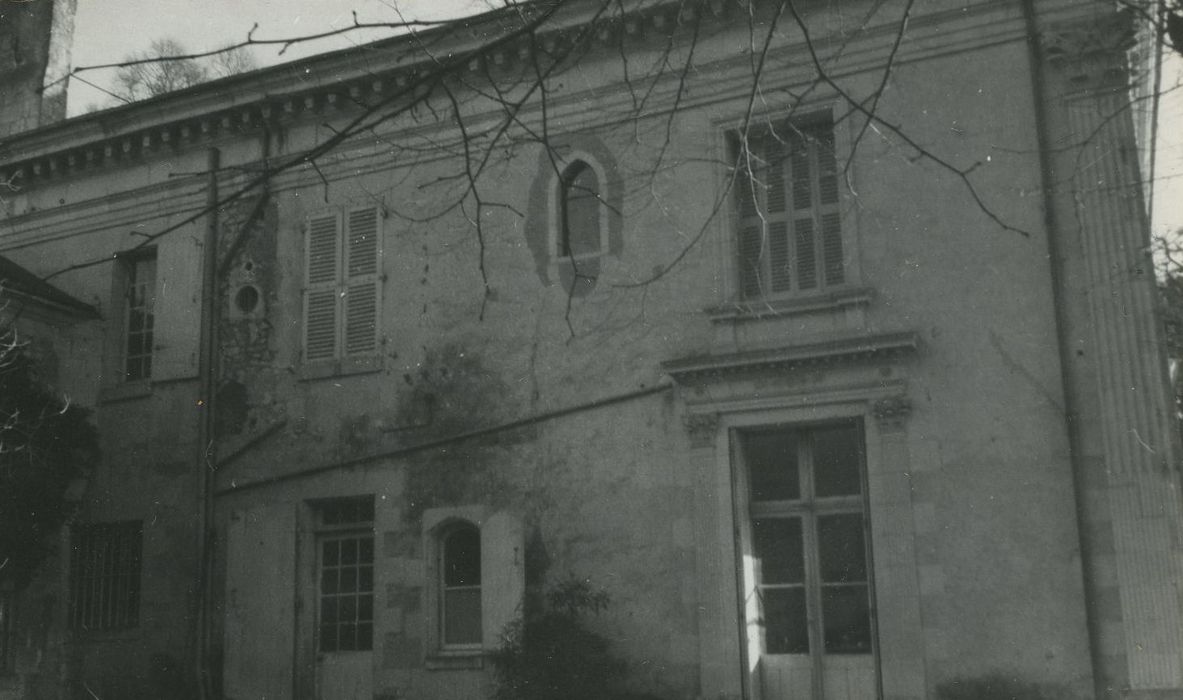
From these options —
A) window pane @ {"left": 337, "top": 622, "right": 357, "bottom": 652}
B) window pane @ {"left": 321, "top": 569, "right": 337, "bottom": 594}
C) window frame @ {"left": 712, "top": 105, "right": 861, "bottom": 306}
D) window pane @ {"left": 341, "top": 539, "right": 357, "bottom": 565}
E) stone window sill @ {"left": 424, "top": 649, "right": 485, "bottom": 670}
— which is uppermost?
window frame @ {"left": 712, "top": 105, "right": 861, "bottom": 306}

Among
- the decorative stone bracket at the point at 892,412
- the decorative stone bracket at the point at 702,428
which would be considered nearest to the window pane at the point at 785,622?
the decorative stone bracket at the point at 702,428

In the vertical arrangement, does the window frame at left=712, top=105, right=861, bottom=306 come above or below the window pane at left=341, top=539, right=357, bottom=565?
above

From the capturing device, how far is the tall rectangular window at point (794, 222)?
10.9m

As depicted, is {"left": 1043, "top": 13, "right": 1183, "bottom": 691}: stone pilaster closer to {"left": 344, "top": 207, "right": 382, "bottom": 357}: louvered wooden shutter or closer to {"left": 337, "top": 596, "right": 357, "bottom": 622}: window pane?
{"left": 344, "top": 207, "right": 382, "bottom": 357}: louvered wooden shutter

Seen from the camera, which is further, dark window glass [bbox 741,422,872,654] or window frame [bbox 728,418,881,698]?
dark window glass [bbox 741,422,872,654]

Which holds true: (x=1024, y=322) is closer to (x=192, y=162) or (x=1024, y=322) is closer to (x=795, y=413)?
(x=795, y=413)

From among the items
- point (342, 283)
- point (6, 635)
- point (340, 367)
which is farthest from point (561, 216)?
point (6, 635)

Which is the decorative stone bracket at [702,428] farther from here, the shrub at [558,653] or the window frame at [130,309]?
the window frame at [130,309]

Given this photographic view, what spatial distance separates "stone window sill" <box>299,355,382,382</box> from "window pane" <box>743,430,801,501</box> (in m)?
4.09

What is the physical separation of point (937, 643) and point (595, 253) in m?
4.81

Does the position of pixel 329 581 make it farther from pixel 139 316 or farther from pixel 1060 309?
pixel 1060 309

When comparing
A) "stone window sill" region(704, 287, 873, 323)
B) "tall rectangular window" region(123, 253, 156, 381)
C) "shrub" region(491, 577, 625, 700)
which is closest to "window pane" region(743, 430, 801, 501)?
"stone window sill" region(704, 287, 873, 323)

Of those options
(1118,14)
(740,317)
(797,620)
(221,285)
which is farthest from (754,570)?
(221,285)

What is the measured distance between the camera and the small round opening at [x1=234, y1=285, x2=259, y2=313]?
13492 millimetres
